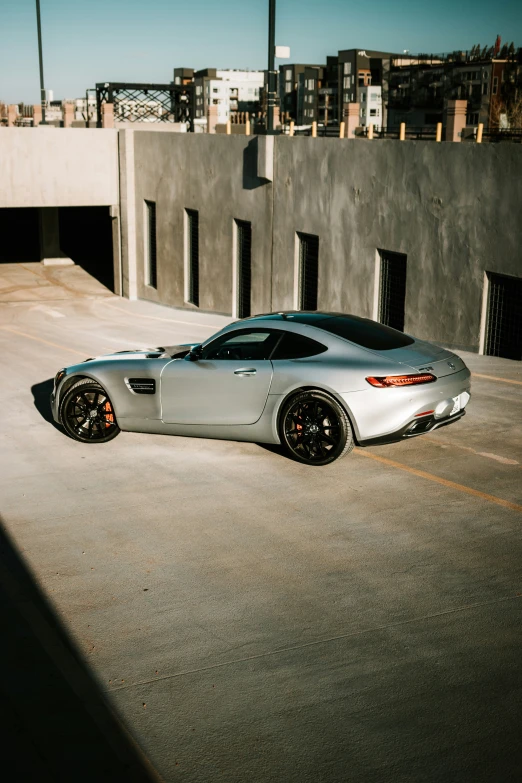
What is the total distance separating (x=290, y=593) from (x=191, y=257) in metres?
21.8

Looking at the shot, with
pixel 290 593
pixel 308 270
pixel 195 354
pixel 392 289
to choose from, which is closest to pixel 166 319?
pixel 308 270

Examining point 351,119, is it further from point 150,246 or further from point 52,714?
point 52,714

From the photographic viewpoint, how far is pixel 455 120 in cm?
1791

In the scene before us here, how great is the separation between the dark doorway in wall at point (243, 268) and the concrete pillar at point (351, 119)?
13.3 feet

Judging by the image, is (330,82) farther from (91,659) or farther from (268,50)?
(91,659)

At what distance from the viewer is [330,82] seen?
153 meters

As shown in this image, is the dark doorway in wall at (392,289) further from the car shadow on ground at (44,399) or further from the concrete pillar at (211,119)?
the concrete pillar at (211,119)

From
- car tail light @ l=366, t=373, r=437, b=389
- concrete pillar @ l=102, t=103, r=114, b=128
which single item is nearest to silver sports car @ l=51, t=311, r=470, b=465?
car tail light @ l=366, t=373, r=437, b=389

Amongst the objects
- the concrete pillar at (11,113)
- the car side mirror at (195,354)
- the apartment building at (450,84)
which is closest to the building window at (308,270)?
the car side mirror at (195,354)

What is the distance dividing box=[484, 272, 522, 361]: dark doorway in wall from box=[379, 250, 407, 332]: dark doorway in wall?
7.81ft

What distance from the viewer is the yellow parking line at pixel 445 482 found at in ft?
28.3

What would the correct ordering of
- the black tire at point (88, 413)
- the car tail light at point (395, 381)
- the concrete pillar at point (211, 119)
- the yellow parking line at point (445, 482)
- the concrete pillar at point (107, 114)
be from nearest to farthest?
the yellow parking line at point (445, 482) → the car tail light at point (395, 381) → the black tire at point (88, 413) → the concrete pillar at point (211, 119) → the concrete pillar at point (107, 114)

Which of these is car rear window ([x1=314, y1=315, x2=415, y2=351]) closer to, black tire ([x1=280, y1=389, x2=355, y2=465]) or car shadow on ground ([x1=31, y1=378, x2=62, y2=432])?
black tire ([x1=280, y1=389, x2=355, y2=465])

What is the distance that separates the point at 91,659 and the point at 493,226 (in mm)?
12759
